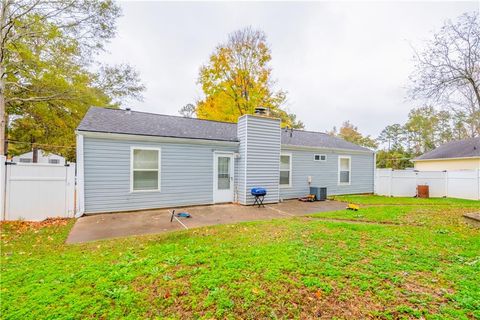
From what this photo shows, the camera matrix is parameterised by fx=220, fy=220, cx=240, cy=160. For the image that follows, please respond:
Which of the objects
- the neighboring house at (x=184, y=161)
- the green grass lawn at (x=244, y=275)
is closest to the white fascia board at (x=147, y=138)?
the neighboring house at (x=184, y=161)

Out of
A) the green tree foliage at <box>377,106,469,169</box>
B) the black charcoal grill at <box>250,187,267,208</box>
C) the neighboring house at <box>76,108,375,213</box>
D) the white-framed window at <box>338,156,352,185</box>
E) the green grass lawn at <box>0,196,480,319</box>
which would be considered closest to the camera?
the green grass lawn at <box>0,196,480,319</box>

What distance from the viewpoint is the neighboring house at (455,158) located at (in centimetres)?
1412

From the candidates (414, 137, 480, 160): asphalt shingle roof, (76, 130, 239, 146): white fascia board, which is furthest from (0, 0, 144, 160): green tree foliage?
(414, 137, 480, 160): asphalt shingle roof

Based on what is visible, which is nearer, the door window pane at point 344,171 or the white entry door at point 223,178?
the white entry door at point 223,178

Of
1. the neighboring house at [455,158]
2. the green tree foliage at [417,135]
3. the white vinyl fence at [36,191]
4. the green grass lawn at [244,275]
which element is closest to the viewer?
the green grass lawn at [244,275]

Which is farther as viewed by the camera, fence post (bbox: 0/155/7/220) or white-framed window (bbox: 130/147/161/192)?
white-framed window (bbox: 130/147/161/192)

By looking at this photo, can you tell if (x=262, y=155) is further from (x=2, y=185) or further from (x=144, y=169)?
(x=2, y=185)

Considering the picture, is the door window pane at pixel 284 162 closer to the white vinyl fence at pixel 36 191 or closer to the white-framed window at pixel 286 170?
the white-framed window at pixel 286 170

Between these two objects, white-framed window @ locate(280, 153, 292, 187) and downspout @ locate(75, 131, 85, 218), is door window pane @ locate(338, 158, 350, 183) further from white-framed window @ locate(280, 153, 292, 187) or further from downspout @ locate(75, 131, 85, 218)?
downspout @ locate(75, 131, 85, 218)

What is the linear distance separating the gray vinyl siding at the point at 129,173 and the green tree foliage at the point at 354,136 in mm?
28206

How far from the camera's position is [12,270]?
3117mm

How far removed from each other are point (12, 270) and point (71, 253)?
2.52 feet

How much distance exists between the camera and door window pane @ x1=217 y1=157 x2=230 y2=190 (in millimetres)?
8945

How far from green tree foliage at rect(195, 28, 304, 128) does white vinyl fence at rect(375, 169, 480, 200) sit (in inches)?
355
